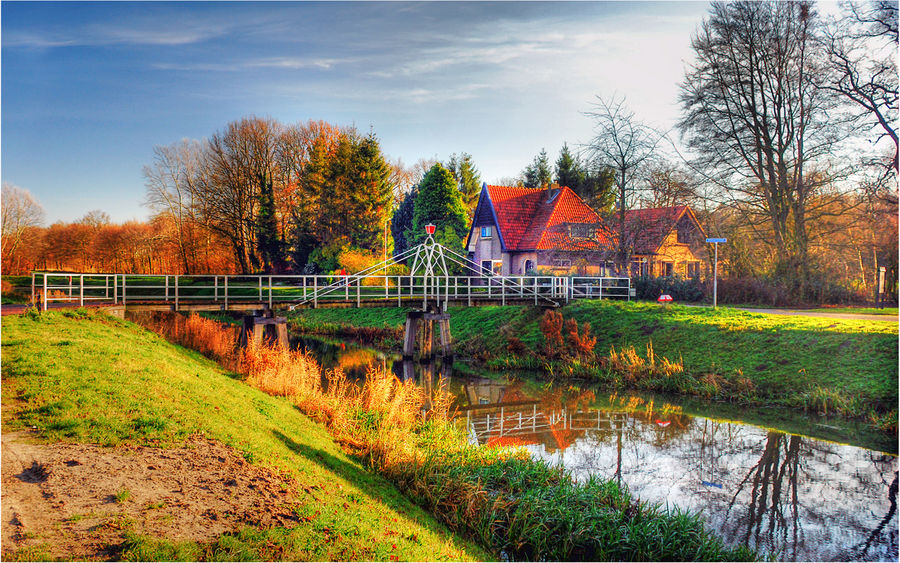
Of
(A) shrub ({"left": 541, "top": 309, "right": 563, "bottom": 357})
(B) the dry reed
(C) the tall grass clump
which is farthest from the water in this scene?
(A) shrub ({"left": 541, "top": 309, "right": 563, "bottom": 357})

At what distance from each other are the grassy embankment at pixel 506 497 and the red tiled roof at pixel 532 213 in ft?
81.3

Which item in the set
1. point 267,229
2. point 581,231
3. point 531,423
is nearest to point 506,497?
point 531,423

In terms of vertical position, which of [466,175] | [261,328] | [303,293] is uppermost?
[466,175]

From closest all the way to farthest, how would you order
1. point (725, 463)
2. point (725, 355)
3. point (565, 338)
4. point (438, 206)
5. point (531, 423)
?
point (725, 463)
point (531, 423)
point (725, 355)
point (565, 338)
point (438, 206)

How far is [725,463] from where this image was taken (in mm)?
10898

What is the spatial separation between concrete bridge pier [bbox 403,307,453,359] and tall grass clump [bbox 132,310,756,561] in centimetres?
1133

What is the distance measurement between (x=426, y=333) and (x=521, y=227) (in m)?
17.1

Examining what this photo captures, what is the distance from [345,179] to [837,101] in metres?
29.0

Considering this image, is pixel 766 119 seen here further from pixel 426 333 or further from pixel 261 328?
pixel 261 328

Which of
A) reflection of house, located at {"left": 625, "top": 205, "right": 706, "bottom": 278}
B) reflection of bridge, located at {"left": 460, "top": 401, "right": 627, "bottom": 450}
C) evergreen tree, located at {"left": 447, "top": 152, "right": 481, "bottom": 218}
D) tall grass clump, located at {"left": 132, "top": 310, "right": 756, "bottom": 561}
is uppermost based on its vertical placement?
evergreen tree, located at {"left": 447, "top": 152, "right": 481, "bottom": 218}

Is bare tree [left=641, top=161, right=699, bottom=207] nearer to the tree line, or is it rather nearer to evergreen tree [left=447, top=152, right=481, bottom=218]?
the tree line

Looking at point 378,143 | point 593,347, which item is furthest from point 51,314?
point 378,143

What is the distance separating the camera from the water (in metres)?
8.08

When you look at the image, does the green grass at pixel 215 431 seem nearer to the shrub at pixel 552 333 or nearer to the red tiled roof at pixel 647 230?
the shrub at pixel 552 333
